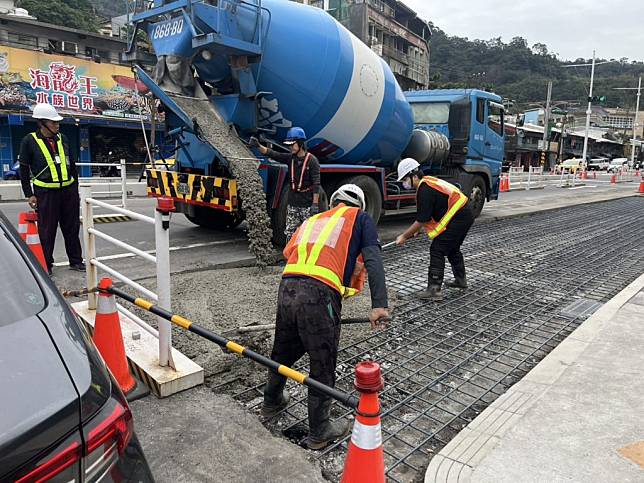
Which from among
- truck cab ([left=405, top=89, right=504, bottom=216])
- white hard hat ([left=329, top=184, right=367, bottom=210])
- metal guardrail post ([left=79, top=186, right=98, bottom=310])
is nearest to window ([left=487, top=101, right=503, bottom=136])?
truck cab ([left=405, top=89, right=504, bottom=216])

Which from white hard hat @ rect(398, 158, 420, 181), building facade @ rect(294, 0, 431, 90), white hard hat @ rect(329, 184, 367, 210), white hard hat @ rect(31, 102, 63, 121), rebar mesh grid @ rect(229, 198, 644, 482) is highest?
building facade @ rect(294, 0, 431, 90)

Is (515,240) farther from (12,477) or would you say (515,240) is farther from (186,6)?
(12,477)

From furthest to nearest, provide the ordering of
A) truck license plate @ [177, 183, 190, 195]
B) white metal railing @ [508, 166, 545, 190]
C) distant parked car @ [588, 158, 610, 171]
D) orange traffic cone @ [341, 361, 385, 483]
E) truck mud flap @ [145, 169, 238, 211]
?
distant parked car @ [588, 158, 610, 171]
white metal railing @ [508, 166, 545, 190]
truck license plate @ [177, 183, 190, 195]
truck mud flap @ [145, 169, 238, 211]
orange traffic cone @ [341, 361, 385, 483]

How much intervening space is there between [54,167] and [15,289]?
14.0 ft

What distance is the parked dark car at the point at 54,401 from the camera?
3.77ft

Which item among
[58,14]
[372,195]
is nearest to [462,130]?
[372,195]

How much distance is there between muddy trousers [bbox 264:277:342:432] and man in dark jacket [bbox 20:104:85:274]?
383 cm

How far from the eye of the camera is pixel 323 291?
2.67 meters

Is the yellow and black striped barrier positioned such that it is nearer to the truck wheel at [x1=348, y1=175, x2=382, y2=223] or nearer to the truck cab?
the truck wheel at [x1=348, y1=175, x2=382, y2=223]

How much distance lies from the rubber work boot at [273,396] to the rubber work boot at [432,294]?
2.75 meters

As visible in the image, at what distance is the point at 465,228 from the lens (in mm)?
5574

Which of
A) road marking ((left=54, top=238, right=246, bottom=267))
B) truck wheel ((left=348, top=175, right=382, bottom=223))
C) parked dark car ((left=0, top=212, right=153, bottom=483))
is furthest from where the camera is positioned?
truck wheel ((left=348, top=175, right=382, bottom=223))

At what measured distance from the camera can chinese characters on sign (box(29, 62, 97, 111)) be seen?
21406mm

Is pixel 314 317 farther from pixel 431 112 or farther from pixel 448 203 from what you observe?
pixel 431 112
